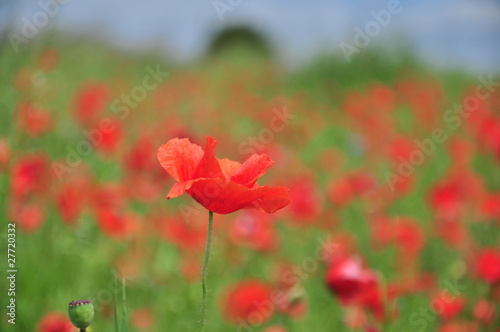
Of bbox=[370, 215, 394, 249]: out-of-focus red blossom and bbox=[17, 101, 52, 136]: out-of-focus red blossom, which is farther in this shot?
bbox=[370, 215, 394, 249]: out-of-focus red blossom

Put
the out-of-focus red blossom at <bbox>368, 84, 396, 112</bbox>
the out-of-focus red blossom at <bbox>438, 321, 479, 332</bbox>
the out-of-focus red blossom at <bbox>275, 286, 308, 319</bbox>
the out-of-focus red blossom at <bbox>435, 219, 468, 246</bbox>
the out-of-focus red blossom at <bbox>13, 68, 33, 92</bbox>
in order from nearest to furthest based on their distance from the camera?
the out-of-focus red blossom at <bbox>275, 286, 308, 319</bbox> → the out-of-focus red blossom at <bbox>438, 321, 479, 332</bbox> → the out-of-focus red blossom at <bbox>13, 68, 33, 92</bbox> → the out-of-focus red blossom at <bbox>435, 219, 468, 246</bbox> → the out-of-focus red blossom at <bbox>368, 84, 396, 112</bbox>

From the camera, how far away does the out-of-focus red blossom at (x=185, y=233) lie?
2096mm

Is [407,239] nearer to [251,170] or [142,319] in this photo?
[142,319]

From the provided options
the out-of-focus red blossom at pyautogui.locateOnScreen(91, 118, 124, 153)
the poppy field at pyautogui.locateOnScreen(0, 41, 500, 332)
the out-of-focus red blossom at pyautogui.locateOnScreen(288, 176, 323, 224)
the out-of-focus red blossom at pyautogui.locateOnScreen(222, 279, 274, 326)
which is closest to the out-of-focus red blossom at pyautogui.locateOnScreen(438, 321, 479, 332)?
the poppy field at pyautogui.locateOnScreen(0, 41, 500, 332)

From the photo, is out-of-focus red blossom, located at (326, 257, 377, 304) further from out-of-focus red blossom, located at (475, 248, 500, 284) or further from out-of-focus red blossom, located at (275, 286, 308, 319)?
out-of-focus red blossom, located at (475, 248, 500, 284)

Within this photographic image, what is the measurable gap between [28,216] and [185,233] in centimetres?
53

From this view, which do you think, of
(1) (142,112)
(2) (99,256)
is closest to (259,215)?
(2) (99,256)

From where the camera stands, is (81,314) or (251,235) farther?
(251,235)

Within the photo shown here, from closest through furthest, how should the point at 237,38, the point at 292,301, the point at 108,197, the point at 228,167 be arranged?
the point at 228,167, the point at 292,301, the point at 108,197, the point at 237,38

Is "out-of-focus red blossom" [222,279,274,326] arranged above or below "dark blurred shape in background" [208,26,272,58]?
above

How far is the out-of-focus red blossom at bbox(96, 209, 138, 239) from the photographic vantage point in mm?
1955

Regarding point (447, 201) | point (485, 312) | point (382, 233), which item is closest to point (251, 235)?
point (382, 233)

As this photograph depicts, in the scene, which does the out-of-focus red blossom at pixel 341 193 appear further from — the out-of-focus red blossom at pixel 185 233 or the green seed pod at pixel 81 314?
the green seed pod at pixel 81 314

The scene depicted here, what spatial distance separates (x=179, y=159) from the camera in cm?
73
